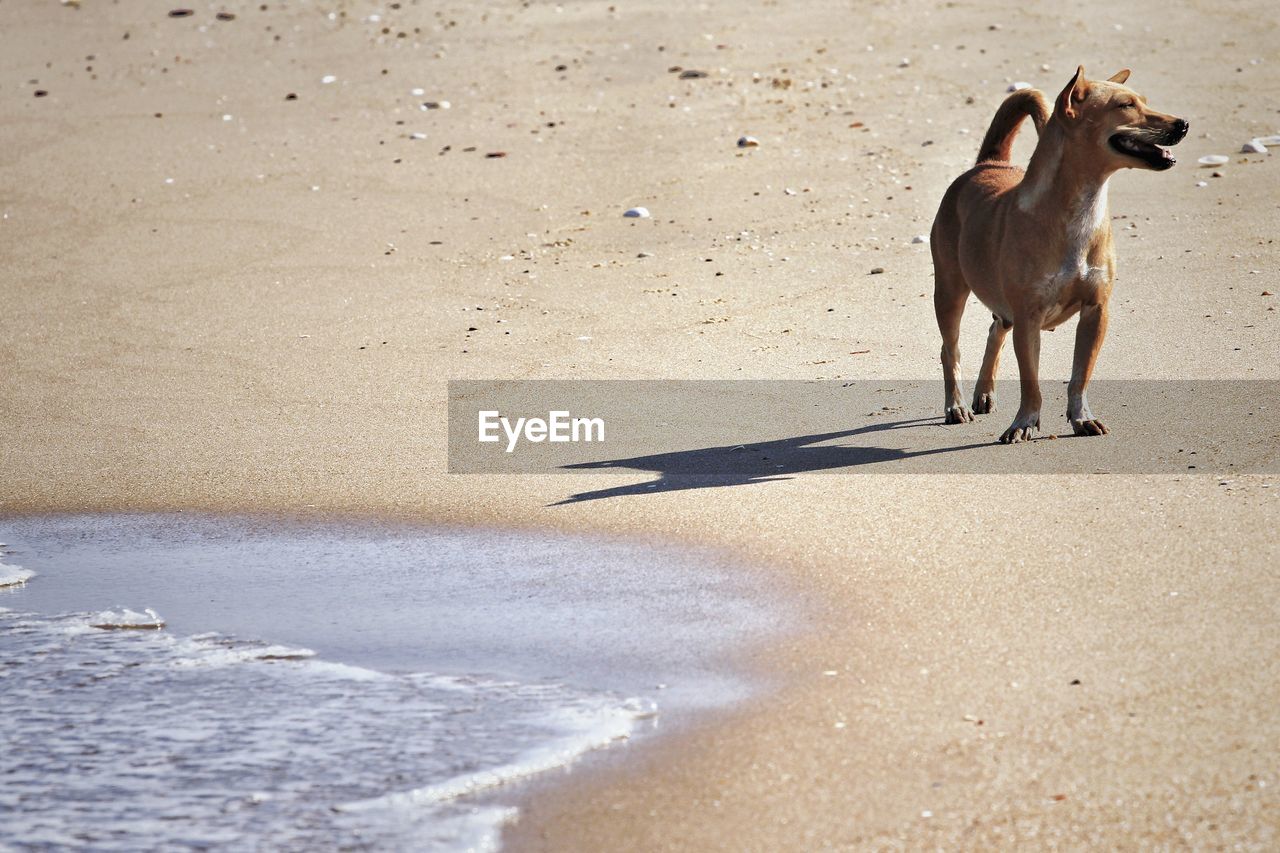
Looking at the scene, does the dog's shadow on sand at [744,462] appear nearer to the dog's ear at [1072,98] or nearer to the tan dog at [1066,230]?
the tan dog at [1066,230]

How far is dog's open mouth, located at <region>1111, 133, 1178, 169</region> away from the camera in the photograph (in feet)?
20.5

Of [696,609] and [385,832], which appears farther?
[696,609]

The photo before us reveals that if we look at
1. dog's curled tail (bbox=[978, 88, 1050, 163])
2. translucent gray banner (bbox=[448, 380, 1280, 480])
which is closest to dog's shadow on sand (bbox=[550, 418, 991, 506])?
translucent gray banner (bbox=[448, 380, 1280, 480])

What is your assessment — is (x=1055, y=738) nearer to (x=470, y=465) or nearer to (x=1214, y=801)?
(x=1214, y=801)

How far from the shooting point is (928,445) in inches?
265

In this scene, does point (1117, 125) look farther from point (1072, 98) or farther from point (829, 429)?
point (829, 429)

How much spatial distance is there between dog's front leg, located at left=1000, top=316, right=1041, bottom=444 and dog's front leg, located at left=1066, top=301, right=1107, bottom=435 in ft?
0.51

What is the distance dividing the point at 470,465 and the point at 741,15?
8321 millimetres

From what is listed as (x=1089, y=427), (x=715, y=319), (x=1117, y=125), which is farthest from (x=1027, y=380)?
(x=715, y=319)

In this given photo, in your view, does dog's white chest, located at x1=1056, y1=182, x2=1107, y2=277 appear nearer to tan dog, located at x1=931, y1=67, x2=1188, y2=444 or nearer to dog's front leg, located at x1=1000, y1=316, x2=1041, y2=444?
tan dog, located at x1=931, y1=67, x2=1188, y2=444

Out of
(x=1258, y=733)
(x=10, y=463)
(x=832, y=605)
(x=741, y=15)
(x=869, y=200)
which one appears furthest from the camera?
(x=741, y=15)

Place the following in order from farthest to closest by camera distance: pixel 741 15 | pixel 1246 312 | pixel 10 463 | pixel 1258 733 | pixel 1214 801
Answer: pixel 741 15 → pixel 1246 312 → pixel 10 463 → pixel 1258 733 → pixel 1214 801

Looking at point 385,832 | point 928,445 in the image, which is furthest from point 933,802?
point 928,445

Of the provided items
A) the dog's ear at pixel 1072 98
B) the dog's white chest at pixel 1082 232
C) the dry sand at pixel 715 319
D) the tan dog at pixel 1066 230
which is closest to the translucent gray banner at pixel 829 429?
the dry sand at pixel 715 319
